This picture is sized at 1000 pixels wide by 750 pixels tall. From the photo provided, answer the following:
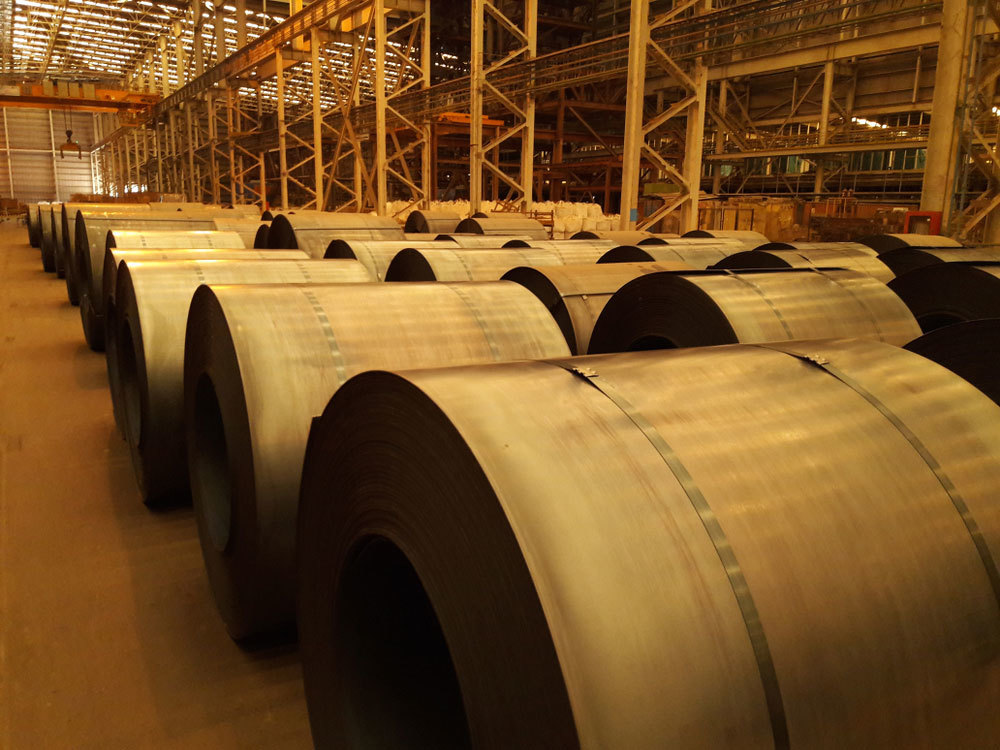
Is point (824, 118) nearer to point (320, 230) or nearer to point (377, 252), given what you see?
point (320, 230)

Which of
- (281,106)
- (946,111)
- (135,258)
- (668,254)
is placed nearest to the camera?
(135,258)

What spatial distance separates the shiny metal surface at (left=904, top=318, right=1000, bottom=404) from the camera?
262 centimetres

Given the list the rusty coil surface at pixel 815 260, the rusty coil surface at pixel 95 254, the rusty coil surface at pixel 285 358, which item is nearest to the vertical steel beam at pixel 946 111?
the rusty coil surface at pixel 815 260

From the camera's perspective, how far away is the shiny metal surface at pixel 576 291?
4.46m

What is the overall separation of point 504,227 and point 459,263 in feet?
17.6

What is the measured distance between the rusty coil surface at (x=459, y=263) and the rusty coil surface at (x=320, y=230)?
3.21 meters

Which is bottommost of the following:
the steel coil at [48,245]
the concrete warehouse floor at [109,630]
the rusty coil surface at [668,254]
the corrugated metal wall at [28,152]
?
the concrete warehouse floor at [109,630]

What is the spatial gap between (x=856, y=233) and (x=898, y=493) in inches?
531

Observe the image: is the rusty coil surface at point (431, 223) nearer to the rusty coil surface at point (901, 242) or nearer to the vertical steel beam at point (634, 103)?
the vertical steel beam at point (634, 103)

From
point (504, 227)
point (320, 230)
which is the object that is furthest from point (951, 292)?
point (504, 227)

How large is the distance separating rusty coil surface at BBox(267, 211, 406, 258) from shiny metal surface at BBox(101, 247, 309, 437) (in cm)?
355

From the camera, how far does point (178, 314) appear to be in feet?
12.2

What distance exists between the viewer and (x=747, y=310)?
3.28 metres

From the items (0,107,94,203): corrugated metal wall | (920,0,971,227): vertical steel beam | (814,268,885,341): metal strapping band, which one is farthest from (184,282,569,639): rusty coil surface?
(0,107,94,203): corrugated metal wall
